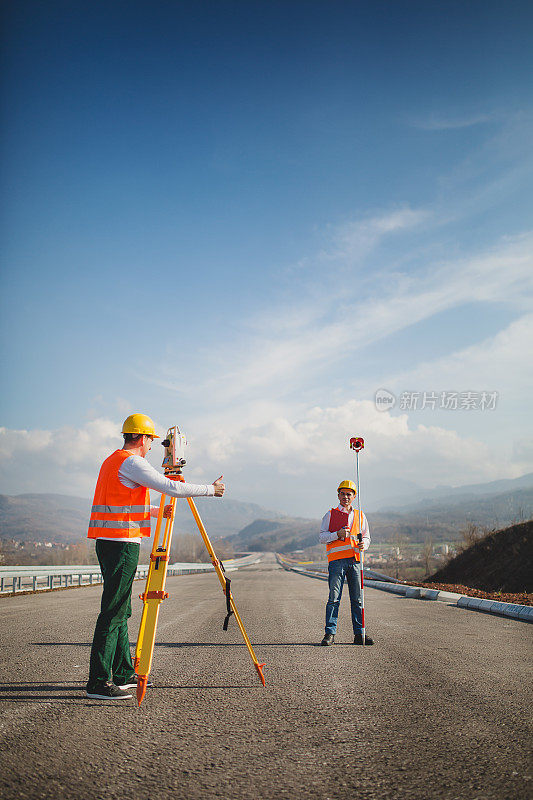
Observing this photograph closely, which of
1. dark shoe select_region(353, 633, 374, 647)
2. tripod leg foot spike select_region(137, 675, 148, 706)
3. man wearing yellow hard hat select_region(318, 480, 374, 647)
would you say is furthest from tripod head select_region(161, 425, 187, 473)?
dark shoe select_region(353, 633, 374, 647)

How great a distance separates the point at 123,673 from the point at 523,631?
6.73 m

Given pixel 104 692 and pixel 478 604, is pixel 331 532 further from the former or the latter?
pixel 478 604

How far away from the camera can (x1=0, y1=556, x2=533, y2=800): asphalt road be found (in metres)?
2.74

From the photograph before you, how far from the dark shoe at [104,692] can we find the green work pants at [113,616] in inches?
1.3

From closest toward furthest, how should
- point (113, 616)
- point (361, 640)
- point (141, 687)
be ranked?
1. point (141, 687)
2. point (113, 616)
3. point (361, 640)

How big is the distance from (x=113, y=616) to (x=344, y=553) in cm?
423

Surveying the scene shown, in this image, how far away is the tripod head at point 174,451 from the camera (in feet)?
15.8

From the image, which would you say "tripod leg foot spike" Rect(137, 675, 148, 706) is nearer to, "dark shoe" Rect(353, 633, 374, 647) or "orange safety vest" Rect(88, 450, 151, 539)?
"orange safety vest" Rect(88, 450, 151, 539)

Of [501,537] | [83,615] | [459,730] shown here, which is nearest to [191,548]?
[501,537]

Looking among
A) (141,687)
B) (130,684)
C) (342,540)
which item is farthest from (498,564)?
(141,687)

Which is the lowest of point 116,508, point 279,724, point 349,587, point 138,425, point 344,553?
point 279,724

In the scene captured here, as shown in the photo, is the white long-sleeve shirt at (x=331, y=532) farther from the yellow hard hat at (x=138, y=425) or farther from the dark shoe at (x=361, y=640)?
the yellow hard hat at (x=138, y=425)

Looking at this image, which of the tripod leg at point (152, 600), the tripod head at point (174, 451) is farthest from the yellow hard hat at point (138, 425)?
the tripod leg at point (152, 600)

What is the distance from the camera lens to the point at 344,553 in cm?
779
